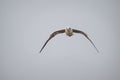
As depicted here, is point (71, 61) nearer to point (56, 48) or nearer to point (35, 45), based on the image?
point (56, 48)

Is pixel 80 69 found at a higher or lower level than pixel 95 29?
lower

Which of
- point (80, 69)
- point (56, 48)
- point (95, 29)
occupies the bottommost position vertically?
point (80, 69)
